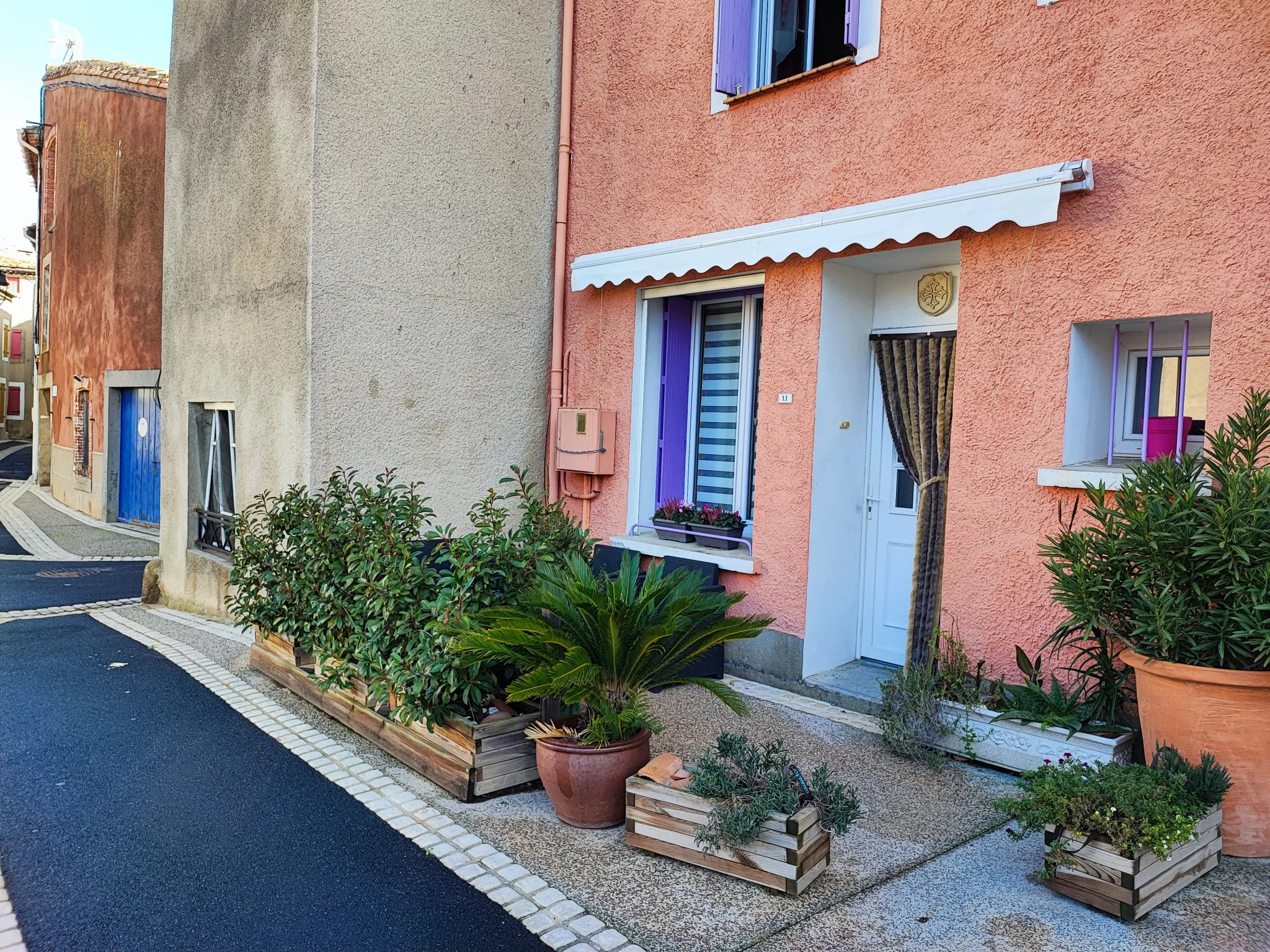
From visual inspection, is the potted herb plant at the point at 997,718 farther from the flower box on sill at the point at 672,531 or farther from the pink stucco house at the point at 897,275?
the flower box on sill at the point at 672,531

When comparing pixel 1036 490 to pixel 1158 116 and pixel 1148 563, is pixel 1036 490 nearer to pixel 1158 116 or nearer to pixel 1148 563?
pixel 1148 563

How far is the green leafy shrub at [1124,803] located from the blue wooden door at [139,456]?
55.5 feet

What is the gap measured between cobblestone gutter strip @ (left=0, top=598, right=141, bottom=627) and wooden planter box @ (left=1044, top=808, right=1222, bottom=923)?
31.7 feet

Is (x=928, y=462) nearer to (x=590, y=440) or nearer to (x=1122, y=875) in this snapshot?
(x=590, y=440)

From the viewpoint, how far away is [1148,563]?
4379 mm

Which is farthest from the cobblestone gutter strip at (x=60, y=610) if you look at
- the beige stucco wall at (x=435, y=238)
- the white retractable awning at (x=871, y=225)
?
the white retractable awning at (x=871, y=225)

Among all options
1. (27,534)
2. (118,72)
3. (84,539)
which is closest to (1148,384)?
(84,539)

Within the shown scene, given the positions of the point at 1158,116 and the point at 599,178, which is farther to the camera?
the point at 599,178

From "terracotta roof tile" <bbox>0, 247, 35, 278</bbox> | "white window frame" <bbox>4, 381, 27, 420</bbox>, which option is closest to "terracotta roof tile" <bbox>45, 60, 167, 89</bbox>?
"terracotta roof tile" <bbox>0, 247, 35, 278</bbox>

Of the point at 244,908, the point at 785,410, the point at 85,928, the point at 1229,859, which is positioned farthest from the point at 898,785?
the point at 85,928

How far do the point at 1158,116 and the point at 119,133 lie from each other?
18657 millimetres

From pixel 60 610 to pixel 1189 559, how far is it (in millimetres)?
10472

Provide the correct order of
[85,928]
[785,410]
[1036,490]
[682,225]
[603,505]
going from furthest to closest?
[603,505] < [682,225] < [785,410] < [1036,490] < [85,928]

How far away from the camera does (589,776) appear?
14.6 feet
